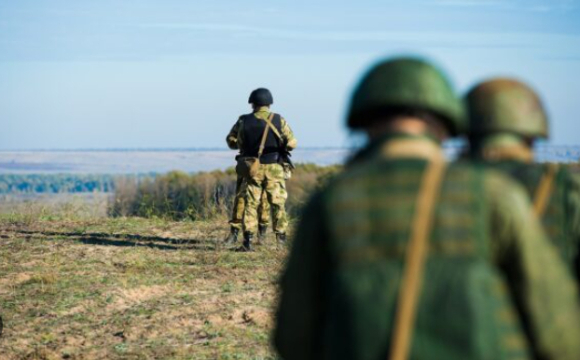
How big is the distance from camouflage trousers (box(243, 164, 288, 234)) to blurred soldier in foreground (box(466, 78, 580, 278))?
9529mm

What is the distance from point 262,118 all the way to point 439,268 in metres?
11.0

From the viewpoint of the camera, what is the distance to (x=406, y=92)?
310 cm

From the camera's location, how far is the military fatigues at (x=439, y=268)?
289 cm

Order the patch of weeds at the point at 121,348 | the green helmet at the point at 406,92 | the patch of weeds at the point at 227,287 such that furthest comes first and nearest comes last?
the patch of weeds at the point at 227,287 < the patch of weeds at the point at 121,348 < the green helmet at the point at 406,92

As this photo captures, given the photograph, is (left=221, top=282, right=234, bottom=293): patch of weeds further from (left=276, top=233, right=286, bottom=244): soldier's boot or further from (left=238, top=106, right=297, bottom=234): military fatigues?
(left=276, top=233, right=286, bottom=244): soldier's boot

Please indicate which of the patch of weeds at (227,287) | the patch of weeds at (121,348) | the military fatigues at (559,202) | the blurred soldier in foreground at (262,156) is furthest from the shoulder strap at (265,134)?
the military fatigues at (559,202)

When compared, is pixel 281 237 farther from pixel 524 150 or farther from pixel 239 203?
pixel 524 150

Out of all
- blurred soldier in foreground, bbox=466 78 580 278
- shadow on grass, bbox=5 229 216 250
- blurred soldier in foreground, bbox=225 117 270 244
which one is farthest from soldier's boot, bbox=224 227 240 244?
blurred soldier in foreground, bbox=466 78 580 278

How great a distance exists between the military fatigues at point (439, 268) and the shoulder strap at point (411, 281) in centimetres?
1

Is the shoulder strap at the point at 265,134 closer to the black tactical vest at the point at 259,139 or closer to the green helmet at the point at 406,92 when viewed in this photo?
the black tactical vest at the point at 259,139

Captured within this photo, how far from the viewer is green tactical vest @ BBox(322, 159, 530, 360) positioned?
9.46 ft

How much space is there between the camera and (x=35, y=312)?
10445mm

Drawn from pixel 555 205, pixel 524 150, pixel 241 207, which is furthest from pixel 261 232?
pixel 555 205

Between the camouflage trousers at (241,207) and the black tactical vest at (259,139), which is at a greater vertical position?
the black tactical vest at (259,139)
